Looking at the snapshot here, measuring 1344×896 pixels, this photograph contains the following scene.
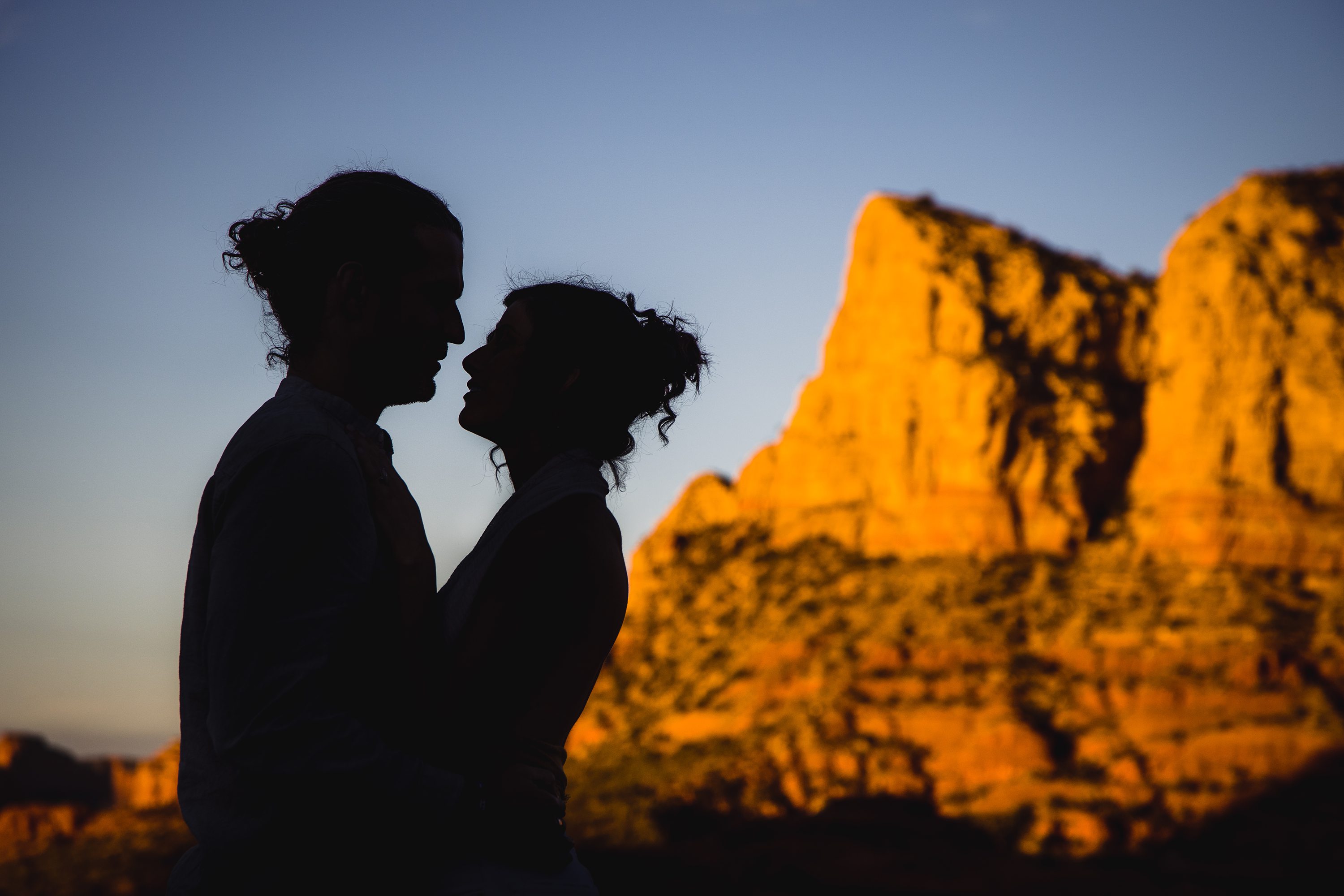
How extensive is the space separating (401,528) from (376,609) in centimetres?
19

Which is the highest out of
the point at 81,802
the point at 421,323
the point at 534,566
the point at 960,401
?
the point at 960,401

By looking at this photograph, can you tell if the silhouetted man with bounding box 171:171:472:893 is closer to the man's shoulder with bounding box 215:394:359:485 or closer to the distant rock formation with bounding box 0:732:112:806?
the man's shoulder with bounding box 215:394:359:485

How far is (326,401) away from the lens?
3023 mm

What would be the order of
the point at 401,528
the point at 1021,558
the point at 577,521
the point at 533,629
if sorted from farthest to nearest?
the point at 1021,558
the point at 577,521
the point at 533,629
the point at 401,528

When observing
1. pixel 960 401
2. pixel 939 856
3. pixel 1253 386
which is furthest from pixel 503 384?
pixel 1253 386

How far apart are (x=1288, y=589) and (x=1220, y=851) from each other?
2232 centimetres

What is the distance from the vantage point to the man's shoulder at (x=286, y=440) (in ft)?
9.00

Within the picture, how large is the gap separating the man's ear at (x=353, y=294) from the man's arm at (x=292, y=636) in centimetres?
46

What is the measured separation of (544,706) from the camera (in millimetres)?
3107

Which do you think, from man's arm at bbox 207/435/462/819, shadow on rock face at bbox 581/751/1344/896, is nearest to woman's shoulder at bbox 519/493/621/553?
man's arm at bbox 207/435/462/819

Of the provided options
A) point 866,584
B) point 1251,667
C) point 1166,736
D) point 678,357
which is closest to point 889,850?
point 1166,736

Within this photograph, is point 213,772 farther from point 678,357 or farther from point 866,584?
point 866,584

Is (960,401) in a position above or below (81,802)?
above

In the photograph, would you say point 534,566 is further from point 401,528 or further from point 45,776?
point 45,776
